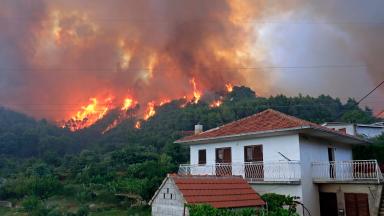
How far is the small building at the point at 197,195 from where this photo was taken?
14.1 meters

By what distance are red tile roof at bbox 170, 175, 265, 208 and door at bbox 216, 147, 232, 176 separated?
16.1 feet

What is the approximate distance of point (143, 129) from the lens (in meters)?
72.6

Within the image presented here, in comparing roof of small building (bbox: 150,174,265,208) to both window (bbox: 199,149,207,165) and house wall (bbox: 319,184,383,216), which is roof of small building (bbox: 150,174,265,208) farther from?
window (bbox: 199,149,207,165)

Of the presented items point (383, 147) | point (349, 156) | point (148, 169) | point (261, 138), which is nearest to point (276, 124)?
point (261, 138)

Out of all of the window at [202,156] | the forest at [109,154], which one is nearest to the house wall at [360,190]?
the window at [202,156]

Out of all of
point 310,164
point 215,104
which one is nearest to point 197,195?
point 310,164

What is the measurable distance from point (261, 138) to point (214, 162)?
3.79m

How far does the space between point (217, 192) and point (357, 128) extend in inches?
1151

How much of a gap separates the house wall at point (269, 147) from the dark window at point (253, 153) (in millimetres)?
205

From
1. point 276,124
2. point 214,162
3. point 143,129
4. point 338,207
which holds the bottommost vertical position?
point 338,207

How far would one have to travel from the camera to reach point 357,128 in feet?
128

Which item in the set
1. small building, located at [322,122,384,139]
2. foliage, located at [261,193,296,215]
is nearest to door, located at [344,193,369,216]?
foliage, located at [261,193,296,215]

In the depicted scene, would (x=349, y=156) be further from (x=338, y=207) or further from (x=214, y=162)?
(x=214, y=162)

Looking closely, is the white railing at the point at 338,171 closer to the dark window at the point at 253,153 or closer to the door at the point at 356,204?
the door at the point at 356,204
